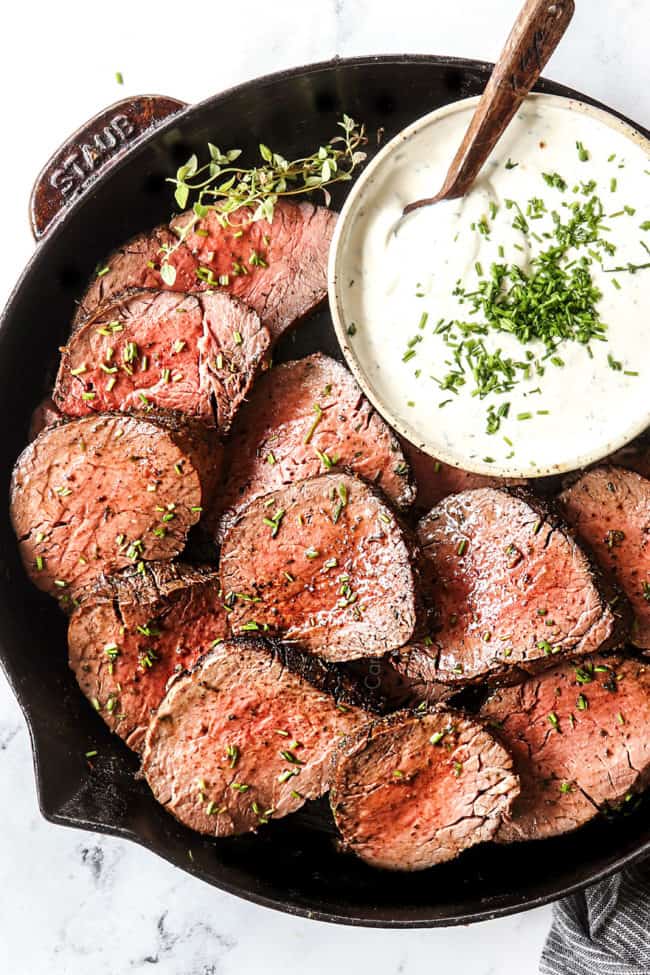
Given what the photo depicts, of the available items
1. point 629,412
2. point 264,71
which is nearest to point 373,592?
point 629,412

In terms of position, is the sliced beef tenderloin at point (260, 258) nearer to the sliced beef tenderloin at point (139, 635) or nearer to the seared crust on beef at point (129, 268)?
the seared crust on beef at point (129, 268)

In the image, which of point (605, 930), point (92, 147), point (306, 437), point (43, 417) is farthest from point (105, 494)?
point (605, 930)

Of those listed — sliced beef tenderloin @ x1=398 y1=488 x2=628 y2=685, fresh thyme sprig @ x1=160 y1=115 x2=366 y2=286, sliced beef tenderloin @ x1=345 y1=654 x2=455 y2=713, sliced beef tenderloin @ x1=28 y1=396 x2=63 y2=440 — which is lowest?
sliced beef tenderloin @ x1=345 y1=654 x2=455 y2=713

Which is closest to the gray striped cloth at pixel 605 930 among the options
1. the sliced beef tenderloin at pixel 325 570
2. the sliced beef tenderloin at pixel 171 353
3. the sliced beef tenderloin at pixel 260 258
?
the sliced beef tenderloin at pixel 325 570

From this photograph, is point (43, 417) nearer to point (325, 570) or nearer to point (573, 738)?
point (325, 570)

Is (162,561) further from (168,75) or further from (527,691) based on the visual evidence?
(168,75)

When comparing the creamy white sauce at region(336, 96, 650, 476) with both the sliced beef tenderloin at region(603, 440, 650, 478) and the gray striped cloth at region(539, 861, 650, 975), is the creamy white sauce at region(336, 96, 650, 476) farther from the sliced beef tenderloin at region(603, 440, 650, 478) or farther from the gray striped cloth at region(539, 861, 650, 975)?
the gray striped cloth at region(539, 861, 650, 975)

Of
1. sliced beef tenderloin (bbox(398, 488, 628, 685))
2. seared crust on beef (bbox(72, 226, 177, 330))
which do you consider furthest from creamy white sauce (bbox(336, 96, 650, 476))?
seared crust on beef (bbox(72, 226, 177, 330))
